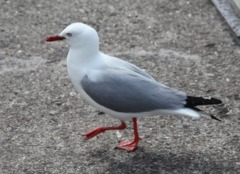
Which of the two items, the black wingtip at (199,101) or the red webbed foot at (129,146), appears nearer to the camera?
the black wingtip at (199,101)

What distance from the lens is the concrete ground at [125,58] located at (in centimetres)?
383

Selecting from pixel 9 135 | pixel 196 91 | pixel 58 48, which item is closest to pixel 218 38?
pixel 196 91

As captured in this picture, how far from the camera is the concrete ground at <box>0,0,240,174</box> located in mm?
3830

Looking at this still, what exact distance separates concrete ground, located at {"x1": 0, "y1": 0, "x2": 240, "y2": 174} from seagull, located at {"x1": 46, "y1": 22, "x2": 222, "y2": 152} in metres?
0.32

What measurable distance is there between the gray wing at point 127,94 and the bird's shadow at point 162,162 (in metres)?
0.32

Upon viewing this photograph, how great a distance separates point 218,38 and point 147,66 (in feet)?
Answer: 2.31

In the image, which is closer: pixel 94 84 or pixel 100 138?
pixel 94 84

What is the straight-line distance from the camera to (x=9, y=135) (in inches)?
160

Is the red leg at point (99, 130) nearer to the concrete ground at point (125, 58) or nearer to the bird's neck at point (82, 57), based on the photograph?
the concrete ground at point (125, 58)

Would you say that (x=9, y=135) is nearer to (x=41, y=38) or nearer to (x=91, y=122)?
(x=91, y=122)

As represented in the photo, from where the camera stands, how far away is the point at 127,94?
367 cm

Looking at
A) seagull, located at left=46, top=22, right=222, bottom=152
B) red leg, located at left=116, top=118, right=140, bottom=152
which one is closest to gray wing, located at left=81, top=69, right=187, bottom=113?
seagull, located at left=46, top=22, right=222, bottom=152

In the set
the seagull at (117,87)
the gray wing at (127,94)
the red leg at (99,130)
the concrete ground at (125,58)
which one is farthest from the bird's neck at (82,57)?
the concrete ground at (125,58)

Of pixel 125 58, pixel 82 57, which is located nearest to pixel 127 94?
pixel 82 57
